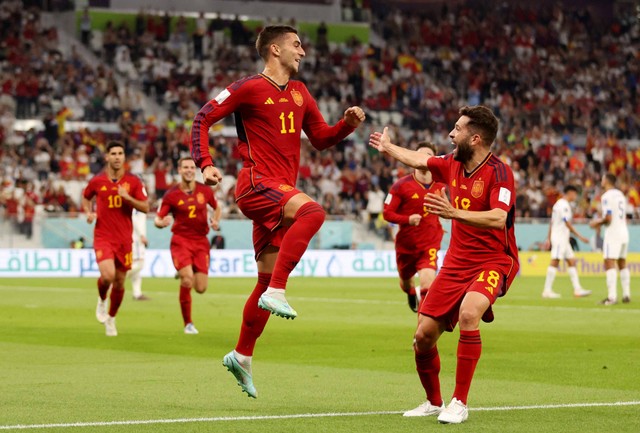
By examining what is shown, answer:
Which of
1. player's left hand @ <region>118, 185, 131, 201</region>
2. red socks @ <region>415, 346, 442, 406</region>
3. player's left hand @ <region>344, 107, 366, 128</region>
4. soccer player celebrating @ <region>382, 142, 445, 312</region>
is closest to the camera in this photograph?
red socks @ <region>415, 346, 442, 406</region>

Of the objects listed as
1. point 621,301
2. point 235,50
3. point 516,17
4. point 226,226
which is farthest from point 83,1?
point 621,301

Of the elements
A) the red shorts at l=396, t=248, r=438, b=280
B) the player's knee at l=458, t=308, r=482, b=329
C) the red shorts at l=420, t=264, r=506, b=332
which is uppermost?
the red shorts at l=420, t=264, r=506, b=332

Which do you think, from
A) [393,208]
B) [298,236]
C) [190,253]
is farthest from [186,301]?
[298,236]

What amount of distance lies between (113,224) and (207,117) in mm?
8385

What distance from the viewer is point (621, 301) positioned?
84.3ft

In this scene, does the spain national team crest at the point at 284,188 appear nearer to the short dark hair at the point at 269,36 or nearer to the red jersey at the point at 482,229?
the short dark hair at the point at 269,36

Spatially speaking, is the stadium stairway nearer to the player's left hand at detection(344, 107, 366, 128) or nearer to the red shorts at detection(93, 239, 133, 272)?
the red shorts at detection(93, 239, 133, 272)

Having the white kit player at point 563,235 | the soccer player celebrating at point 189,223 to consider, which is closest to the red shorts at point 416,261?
the soccer player celebrating at point 189,223

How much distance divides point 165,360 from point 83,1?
3408cm

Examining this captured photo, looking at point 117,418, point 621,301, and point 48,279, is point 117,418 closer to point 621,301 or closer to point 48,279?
point 621,301

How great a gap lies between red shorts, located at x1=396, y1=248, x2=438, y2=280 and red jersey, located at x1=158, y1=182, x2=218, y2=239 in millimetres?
3221

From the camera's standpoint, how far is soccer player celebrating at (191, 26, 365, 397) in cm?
972

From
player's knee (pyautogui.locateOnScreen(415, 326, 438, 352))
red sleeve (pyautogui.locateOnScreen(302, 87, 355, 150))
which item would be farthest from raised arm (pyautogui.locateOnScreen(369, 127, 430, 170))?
player's knee (pyautogui.locateOnScreen(415, 326, 438, 352))

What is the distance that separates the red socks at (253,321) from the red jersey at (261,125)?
0.77 metres
